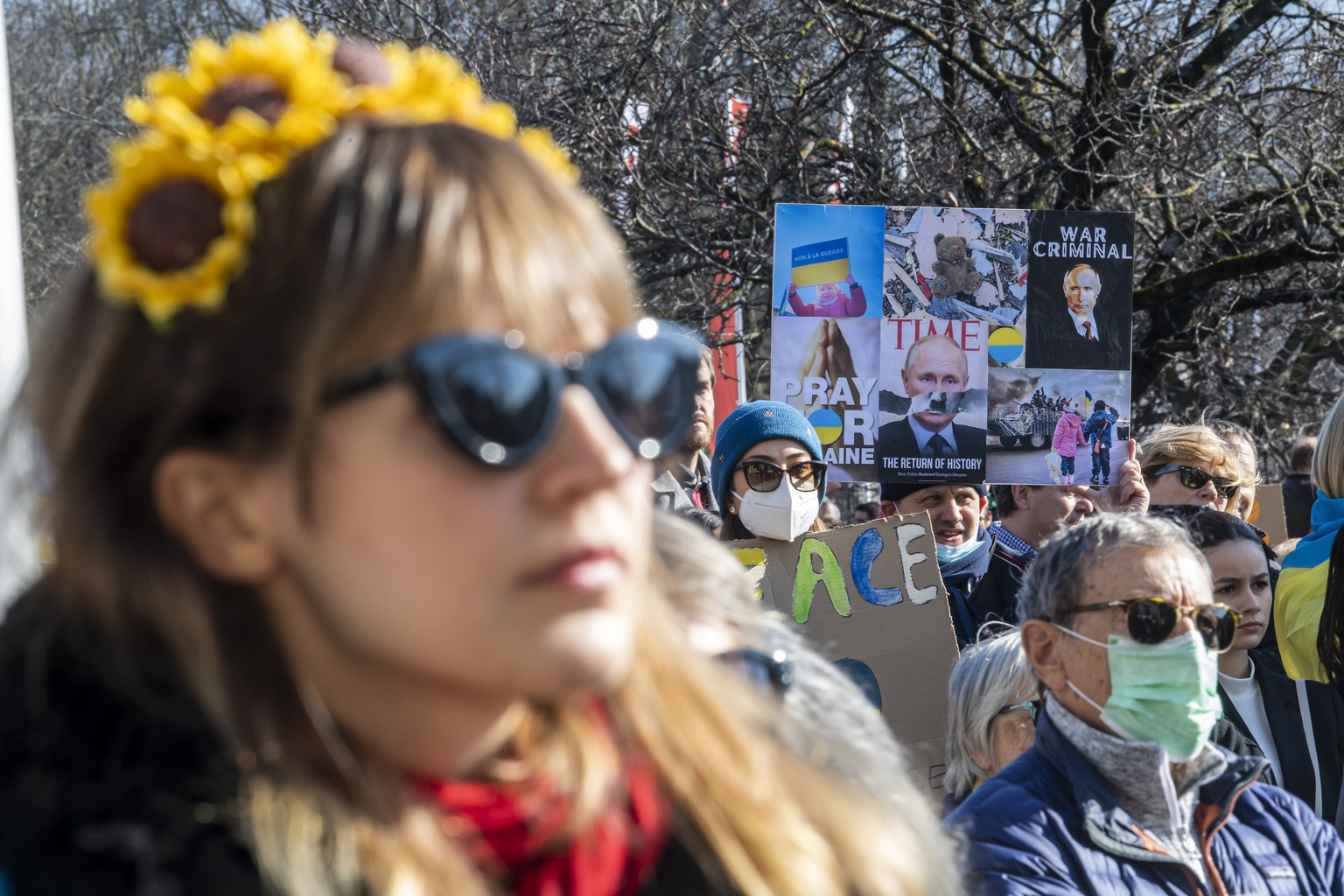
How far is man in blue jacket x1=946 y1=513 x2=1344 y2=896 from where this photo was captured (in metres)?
2.59

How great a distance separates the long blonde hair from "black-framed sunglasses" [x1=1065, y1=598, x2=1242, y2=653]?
196 cm

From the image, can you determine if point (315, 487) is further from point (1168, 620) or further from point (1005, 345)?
point (1005, 345)

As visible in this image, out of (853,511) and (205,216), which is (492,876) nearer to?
(205,216)

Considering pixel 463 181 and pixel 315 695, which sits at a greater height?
pixel 463 181

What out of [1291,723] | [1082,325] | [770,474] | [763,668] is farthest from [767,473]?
[763,668]

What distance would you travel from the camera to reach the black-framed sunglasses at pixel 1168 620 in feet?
9.43

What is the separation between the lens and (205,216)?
3.76 ft

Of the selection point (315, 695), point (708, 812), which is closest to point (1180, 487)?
point (708, 812)

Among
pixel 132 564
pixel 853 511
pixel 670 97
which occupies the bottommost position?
pixel 853 511

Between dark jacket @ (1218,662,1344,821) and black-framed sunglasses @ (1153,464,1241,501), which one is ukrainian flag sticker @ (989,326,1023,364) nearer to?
black-framed sunglasses @ (1153,464,1241,501)

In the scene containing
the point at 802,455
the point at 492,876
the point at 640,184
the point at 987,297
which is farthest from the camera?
the point at 640,184

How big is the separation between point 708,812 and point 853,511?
27.0 feet

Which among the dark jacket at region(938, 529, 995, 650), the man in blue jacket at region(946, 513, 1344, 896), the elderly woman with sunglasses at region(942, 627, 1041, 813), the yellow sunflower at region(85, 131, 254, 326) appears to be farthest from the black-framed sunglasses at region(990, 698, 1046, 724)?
the yellow sunflower at region(85, 131, 254, 326)

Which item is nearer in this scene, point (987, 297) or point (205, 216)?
point (205, 216)
